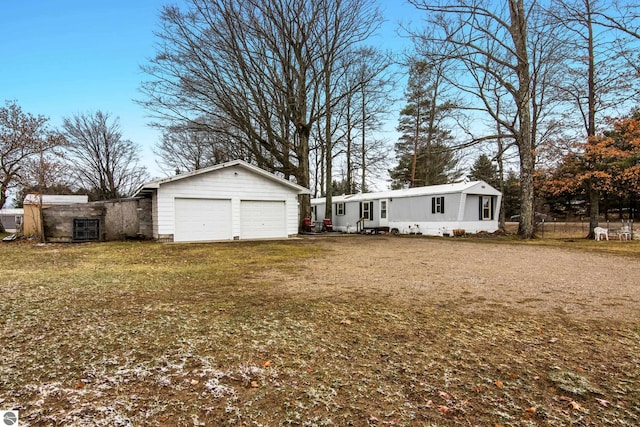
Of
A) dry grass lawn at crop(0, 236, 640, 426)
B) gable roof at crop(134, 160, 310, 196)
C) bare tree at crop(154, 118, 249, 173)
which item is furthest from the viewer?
bare tree at crop(154, 118, 249, 173)

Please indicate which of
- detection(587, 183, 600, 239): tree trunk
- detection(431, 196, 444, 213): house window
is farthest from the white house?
detection(587, 183, 600, 239): tree trunk

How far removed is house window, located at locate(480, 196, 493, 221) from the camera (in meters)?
17.7

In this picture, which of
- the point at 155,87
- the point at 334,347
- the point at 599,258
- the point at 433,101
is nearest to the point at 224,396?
the point at 334,347

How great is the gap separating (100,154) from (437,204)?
2995 cm

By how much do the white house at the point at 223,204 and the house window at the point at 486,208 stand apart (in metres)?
9.59

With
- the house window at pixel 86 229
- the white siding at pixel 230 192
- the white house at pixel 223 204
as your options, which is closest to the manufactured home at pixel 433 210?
the white house at pixel 223 204

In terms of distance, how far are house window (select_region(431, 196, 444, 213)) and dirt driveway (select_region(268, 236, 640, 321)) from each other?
873 cm

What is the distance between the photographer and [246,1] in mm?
14641

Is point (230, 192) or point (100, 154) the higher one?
point (100, 154)

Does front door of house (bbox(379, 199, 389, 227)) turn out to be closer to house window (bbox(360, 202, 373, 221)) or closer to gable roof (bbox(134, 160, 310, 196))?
house window (bbox(360, 202, 373, 221))

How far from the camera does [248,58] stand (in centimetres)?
1555

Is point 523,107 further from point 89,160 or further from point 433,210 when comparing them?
point 89,160

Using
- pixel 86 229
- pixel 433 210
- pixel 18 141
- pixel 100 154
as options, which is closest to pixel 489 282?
pixel 433 210

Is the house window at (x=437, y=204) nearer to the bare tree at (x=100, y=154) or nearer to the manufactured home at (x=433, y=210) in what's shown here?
the manufactured home at (x=433, y=210)
